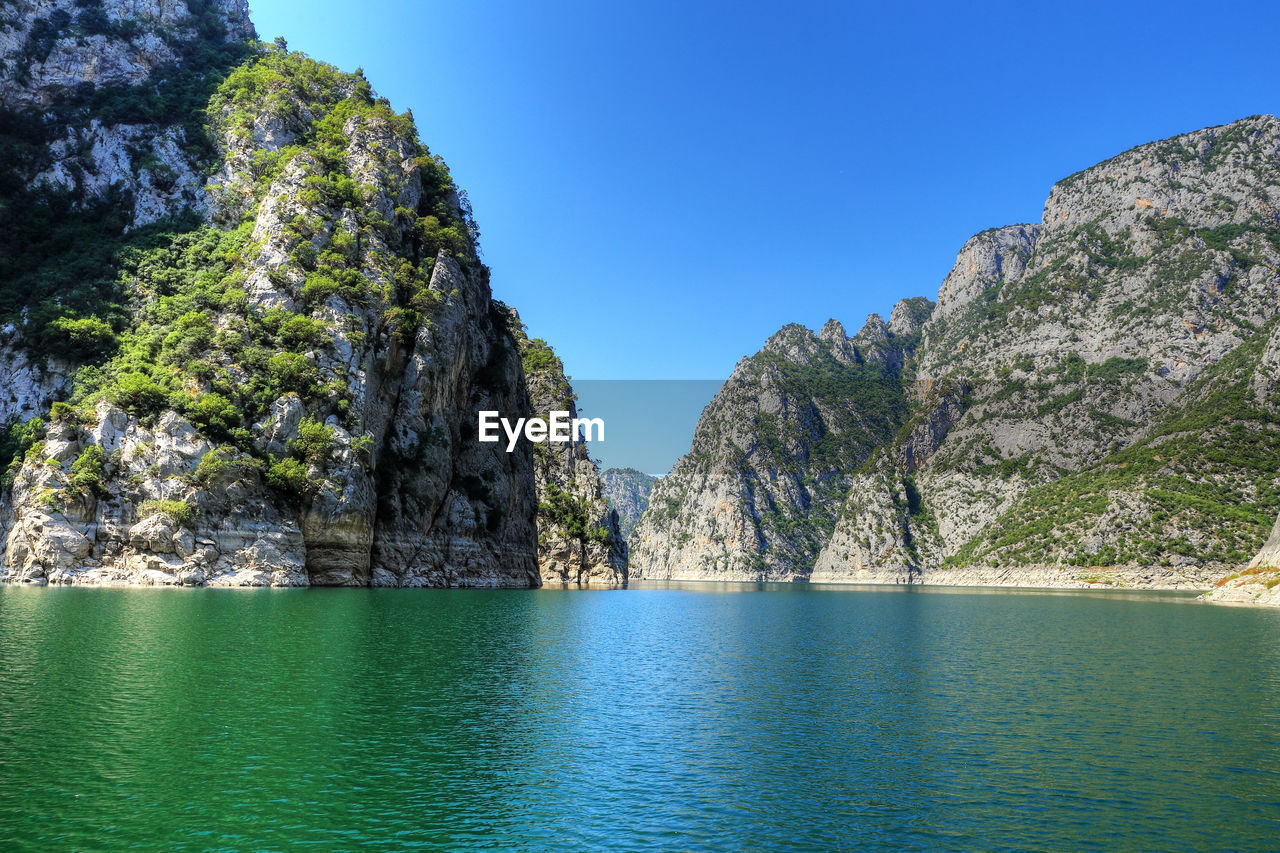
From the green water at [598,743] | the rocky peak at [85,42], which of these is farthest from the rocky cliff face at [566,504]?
the green water at [598,743]

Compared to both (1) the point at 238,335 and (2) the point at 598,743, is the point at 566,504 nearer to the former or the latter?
(1) the point at 238,335

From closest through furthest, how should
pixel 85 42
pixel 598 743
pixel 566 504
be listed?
pixel 598 743 < pixel 85 42 < pixel 566 504

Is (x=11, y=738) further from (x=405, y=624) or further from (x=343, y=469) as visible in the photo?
(x=343, y=469)

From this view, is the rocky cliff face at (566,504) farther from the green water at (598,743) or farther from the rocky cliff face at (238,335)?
the green water at (598,743)

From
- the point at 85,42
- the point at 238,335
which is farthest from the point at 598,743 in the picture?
the point at 85,42

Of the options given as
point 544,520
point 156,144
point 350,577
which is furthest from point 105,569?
point 544,520

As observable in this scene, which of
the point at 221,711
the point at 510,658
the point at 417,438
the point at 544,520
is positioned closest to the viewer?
the point at 221,711

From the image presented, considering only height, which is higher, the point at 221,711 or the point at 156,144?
the point at 156,144
